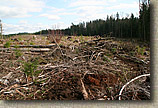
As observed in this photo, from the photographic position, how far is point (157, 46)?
6.02ft

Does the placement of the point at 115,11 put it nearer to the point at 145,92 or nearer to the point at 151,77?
the point at 151,77

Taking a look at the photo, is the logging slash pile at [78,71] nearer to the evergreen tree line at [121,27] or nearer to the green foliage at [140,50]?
the green foliage at [140,50]

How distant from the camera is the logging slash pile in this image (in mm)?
1890

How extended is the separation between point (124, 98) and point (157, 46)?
77 cm

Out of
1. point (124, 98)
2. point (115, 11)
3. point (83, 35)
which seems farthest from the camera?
point (83, 35)

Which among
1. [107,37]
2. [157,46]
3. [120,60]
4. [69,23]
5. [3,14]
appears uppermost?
[3,14]

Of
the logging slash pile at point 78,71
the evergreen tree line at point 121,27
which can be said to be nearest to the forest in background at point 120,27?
the evergreen tree line at point 121,27

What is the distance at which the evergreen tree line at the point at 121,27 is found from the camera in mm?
1900

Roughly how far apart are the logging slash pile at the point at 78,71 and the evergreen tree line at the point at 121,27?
12 centimetres

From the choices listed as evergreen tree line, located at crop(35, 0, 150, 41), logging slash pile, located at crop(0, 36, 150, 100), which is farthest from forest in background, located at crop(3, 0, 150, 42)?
logging slash pile, located at crop(0, 36, 150, 100)

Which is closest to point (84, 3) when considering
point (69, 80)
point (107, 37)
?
point (107, 37)

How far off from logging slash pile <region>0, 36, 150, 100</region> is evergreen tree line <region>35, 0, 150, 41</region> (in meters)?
0.12

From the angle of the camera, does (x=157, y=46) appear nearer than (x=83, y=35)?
Yes

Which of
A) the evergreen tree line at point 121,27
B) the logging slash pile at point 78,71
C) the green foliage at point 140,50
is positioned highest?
the evergreen tree line at point 121,27
